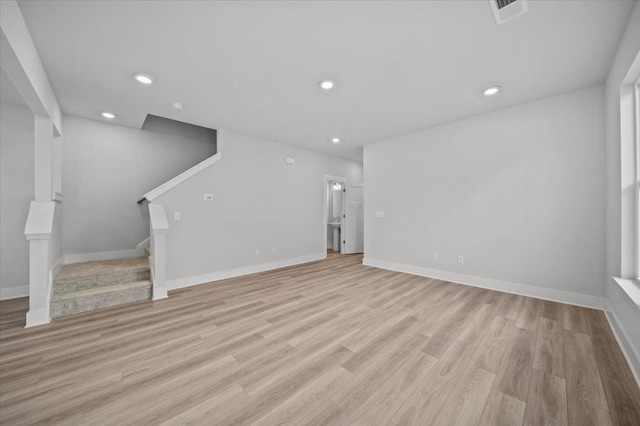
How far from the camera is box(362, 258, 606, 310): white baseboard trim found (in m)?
2.91

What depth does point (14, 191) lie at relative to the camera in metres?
3.47

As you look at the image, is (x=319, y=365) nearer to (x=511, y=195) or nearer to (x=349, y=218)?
(x=511, y=195)

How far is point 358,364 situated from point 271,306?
148cm

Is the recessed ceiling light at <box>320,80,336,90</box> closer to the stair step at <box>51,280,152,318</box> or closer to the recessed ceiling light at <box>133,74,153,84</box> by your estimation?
the recessed ceiling light at <box>133,74,153,84</box>

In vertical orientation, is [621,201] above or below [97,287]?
above

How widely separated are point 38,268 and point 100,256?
6.15 ft

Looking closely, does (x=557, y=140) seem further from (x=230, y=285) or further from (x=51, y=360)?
(x=51, y=360)

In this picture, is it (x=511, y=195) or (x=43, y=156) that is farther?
(x=511, y=195)

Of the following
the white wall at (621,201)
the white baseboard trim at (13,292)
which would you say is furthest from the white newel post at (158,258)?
the white wall at (621,201)

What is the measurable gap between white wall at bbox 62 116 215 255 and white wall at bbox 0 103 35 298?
0.40m

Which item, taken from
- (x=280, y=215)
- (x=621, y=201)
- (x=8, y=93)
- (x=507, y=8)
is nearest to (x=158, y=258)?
(x=280, y=215)

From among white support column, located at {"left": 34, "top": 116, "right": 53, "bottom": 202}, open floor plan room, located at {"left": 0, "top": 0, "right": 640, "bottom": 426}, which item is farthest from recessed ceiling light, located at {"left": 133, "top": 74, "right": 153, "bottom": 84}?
white support column, located at {"left": 34, "top": 116, "right": 53, "bottom": 202}

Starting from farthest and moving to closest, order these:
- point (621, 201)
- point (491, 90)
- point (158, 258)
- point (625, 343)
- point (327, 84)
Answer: point (158, 258)
point (491, 90)
point (327, 84)
point (621, 201)
point (625, 343)

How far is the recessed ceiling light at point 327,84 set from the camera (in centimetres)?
278
